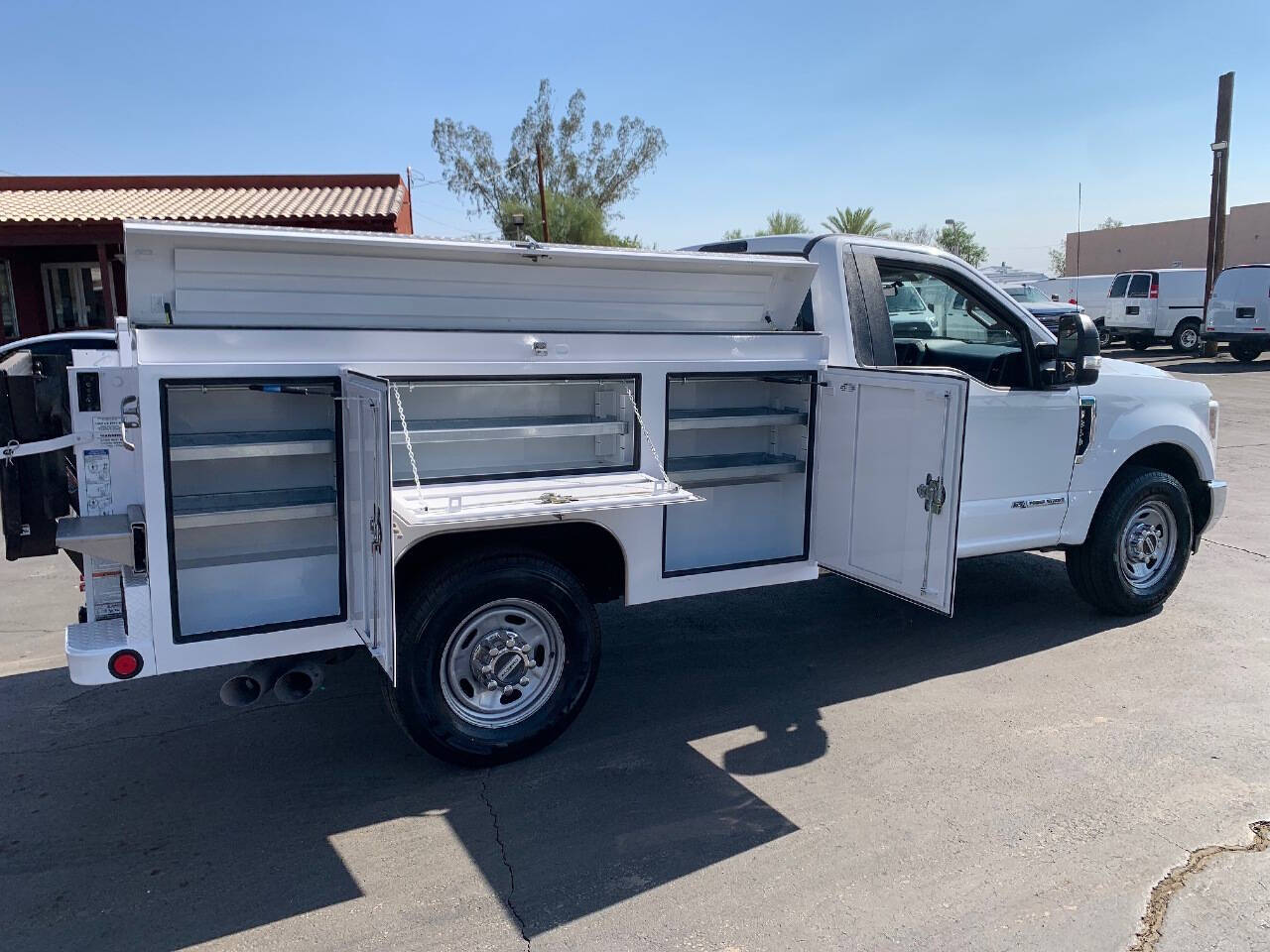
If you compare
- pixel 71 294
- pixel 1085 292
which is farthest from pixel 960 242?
pixel 71 294

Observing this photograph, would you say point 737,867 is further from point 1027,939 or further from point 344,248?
point 344,248

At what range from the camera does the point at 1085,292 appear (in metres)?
29.7

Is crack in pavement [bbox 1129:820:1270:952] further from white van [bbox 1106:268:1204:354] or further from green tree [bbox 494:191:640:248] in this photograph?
green tree [bbox 494:191:640:248]

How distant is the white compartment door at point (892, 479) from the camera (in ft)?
14.5

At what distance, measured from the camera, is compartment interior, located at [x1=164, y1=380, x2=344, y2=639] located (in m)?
3.76

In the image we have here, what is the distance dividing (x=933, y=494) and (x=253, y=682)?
2982 mm

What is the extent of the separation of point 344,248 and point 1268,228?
151ft

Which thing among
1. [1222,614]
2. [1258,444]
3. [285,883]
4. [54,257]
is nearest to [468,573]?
[285,883]

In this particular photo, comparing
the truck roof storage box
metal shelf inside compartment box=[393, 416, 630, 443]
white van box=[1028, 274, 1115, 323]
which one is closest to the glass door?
the truck roof storage box

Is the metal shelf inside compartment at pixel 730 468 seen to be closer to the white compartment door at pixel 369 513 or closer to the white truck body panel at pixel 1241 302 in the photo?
the white compartment door at pixel 369 513

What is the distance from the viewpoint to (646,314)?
4.88m

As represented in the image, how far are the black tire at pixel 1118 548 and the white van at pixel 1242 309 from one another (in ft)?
66.9

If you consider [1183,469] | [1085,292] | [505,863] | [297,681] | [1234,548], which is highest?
[1085,292]

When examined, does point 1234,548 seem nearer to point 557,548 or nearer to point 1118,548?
point 1118,548
